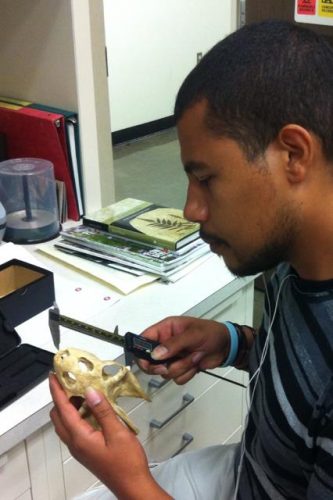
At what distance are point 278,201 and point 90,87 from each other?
3.03 ft

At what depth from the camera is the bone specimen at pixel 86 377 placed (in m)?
0.93

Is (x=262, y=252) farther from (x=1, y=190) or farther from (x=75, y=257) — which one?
(x=1, y=190)

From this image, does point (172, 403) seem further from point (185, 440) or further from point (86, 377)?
point (86, 377)

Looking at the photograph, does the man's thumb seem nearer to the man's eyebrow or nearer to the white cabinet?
the white cabinet

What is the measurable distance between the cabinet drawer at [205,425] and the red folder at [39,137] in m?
0.57

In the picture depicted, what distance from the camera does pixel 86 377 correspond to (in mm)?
937

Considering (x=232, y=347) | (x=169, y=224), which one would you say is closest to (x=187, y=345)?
(x=232, y=347)

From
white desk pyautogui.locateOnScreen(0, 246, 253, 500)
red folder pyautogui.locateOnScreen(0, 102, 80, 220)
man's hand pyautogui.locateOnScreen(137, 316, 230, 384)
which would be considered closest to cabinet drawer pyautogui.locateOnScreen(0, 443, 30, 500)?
white desk pyautogui.locateOnScreen(0, 246, 253, 500)

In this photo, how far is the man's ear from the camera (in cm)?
75

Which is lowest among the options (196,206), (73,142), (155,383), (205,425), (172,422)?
(205,425)

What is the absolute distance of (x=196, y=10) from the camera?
4.77 meters

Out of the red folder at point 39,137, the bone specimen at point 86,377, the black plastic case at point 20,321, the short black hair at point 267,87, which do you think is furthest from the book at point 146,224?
the short black hair at point 267,87

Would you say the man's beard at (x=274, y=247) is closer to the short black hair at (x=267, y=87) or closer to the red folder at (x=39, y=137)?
the short black hair at (x=267, y=87)

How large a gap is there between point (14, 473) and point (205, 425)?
24.2 inches
